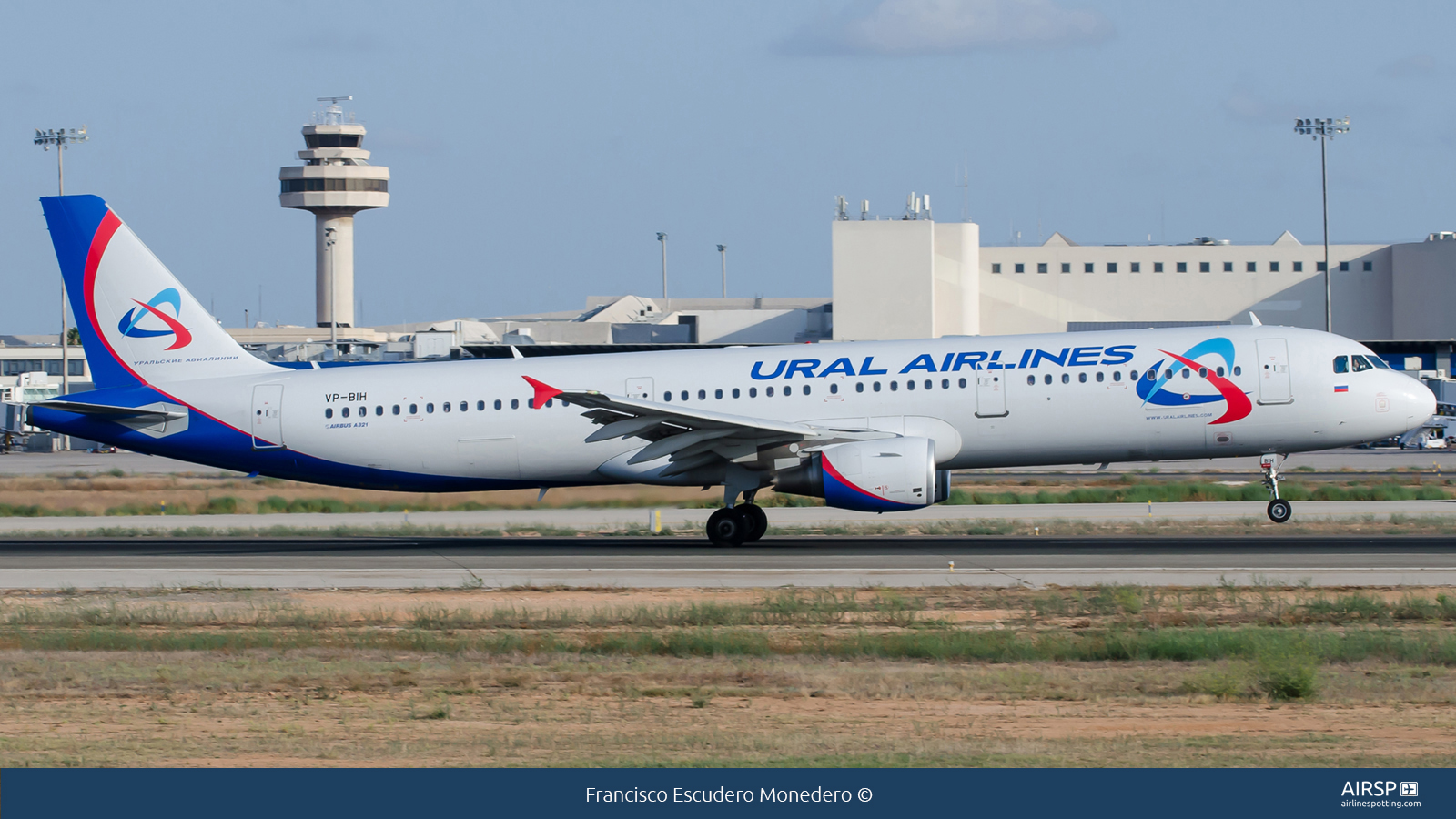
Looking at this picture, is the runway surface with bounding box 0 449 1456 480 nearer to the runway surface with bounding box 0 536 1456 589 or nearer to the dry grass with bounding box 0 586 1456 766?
the runway surface with bounding box 0 536 1456 589

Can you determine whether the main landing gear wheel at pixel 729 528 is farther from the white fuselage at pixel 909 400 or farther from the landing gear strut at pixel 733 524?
the white fuselage at pixel 909 400

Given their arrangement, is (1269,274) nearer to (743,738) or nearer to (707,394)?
(707,394)

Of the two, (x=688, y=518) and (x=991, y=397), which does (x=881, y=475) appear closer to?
(x=991, y=397)

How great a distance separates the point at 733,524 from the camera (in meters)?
27.5

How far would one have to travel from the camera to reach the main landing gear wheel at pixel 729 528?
2745 centimetres

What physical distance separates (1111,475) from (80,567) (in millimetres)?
34675

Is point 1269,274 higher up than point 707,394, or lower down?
higher up

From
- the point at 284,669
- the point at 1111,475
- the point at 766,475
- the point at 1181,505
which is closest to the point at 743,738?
the point at 284,669

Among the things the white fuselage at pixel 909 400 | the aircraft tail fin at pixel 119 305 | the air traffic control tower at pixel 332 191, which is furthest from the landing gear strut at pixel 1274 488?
the air traffic control tower at pixel 332 191

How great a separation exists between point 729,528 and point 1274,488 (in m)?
10.6

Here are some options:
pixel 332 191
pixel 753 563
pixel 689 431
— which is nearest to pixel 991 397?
pixel 689 431

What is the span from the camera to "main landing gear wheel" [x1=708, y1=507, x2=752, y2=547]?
27453 millimetres

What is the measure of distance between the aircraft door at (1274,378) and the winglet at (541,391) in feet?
42.8

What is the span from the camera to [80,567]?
2512cm
